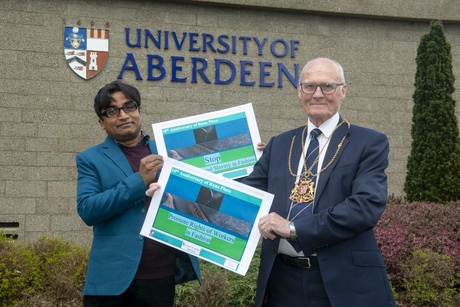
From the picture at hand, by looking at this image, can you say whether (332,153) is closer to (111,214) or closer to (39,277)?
(111,214)

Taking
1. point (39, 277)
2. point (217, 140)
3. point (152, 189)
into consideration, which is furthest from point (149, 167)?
point (39, 277)

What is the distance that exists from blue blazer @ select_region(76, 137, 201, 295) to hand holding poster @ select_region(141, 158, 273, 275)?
117mm

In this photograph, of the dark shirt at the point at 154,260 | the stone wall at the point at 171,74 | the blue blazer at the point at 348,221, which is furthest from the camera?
the stone wall at the point at 171,74

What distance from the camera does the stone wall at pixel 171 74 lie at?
8.54 metres

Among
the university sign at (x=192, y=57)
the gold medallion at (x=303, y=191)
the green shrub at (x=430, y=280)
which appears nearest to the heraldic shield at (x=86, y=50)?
the university sign at (x=192, y=57)

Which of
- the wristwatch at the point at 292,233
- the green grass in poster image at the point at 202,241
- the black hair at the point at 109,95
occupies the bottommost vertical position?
the green grass in poster image at the point at 202,241

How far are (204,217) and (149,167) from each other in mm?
384

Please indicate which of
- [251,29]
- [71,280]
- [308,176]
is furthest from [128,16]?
[308,176]

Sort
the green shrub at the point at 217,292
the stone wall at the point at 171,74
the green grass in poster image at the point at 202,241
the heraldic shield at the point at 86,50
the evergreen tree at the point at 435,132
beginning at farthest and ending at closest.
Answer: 1. the heraldic shield at the point at 86,50
2. the stone wall at the point at 171,74
3. the evergreen tree at the point at 435,132
4. the green shrub at the point at 217,292
5. the green grass in poster image at the point at 202,241

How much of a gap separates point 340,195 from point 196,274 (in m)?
1.02

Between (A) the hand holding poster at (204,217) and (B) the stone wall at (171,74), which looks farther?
(B) the stone wall at (171,74)

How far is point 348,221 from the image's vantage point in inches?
99.3

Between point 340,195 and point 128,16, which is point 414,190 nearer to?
point 128,16

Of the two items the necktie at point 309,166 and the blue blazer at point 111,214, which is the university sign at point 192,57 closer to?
the blue blazer at point 111,214
